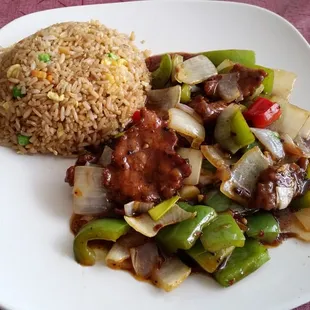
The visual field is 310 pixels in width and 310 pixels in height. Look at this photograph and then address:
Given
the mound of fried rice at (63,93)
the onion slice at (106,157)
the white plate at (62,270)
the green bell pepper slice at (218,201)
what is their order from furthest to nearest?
the mound of fried rice at (63,93), the onion slice at (106,157), the green bell pepper slice at (218,201), the white plate at (62,270)

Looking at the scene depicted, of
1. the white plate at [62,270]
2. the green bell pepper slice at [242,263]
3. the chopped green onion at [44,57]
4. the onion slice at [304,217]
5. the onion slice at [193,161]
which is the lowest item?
the white plate at [62,270]

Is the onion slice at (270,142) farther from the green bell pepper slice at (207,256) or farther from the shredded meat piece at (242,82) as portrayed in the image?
the green bell pepper slice at (207,256)

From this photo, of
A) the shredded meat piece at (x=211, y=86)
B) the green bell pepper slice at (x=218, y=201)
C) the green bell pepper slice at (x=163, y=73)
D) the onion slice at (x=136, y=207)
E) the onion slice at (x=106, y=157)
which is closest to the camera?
the onion slice at (x=136, y=207)

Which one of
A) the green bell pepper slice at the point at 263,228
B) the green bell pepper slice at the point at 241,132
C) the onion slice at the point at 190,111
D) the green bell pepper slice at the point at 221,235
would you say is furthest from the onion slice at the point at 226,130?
the green bell pepper slice at the point at 221,235

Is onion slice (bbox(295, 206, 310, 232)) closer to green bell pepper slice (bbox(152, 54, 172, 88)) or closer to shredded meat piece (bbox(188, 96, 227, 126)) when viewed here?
shredded meat piece (bbox(188, 96, 227, 126))

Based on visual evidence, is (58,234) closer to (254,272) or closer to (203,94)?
(254,272)

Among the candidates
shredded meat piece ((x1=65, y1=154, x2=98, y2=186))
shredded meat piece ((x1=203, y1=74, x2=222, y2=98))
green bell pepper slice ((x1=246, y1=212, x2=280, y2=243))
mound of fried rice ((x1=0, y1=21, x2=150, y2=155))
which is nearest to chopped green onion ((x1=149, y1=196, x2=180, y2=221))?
green bell pepper slice ((x1=246, y1=212, x2=280, y2=243))
